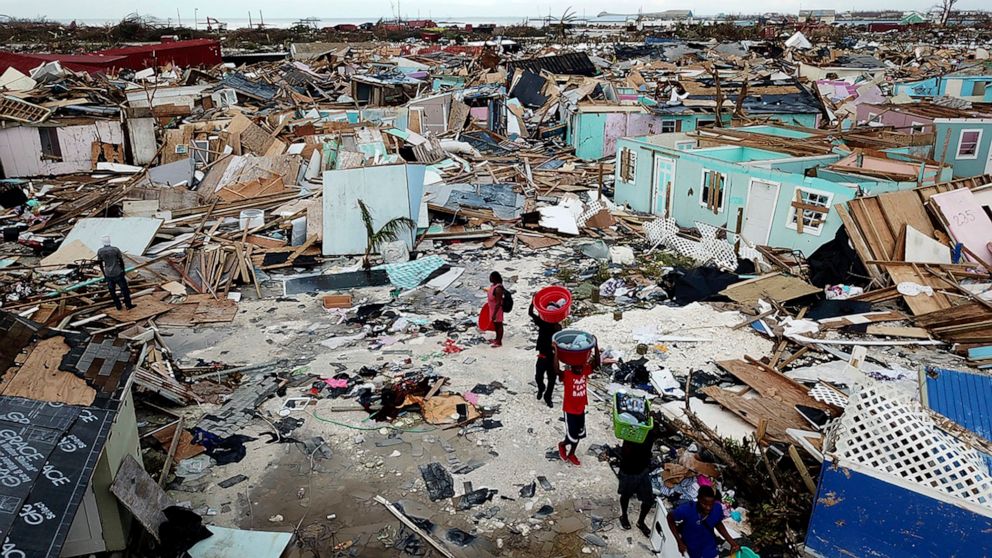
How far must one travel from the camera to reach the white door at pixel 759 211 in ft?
44.8

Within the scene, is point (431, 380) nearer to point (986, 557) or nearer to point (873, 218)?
point (986, 557)

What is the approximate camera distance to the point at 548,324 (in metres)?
8.06

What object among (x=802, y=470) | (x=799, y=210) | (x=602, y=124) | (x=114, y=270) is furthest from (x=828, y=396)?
(x=602, y=124)

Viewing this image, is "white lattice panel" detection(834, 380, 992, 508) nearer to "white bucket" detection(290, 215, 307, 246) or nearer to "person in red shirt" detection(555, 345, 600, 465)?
"person in red shirt" detection(555, 345, 600, 465)

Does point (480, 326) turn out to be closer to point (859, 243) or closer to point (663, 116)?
point (859, 243)

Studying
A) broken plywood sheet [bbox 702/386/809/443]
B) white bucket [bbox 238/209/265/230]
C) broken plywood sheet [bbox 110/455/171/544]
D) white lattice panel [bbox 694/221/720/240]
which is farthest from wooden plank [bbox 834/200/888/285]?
white bucket [bbox 238/209/265/230]

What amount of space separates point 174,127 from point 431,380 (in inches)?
740

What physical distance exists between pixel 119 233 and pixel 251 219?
9.50 feet

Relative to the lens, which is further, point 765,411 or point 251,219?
point 251,219

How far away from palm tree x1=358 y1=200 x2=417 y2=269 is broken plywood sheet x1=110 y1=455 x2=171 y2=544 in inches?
347

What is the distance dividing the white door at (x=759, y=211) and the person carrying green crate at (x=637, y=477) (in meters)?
9.39

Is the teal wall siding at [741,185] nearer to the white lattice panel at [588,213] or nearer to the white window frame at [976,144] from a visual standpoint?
the white lattice panel at [588,213]

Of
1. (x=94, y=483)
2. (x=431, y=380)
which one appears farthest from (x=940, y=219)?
(x=94, y=483)

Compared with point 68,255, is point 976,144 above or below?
above
